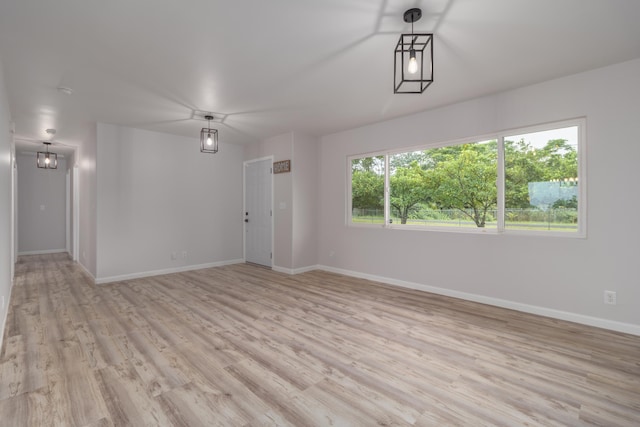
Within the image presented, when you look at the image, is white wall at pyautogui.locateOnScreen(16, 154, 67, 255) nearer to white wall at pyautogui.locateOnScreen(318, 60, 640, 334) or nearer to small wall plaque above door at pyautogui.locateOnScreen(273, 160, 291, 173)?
small wall plaque above door at pyautogui.locateOnScreen(273, 160, 291, 173)

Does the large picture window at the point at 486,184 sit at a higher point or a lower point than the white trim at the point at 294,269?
higher

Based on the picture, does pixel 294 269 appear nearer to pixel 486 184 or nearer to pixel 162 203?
pixel 162 203

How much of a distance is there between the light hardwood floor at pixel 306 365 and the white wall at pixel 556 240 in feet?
0.95

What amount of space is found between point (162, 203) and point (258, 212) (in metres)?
1.78

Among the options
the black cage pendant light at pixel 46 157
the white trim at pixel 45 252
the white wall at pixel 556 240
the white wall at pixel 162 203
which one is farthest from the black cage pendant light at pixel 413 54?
the white trim at pixel 45 252

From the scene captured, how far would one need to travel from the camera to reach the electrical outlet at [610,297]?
2919 millimetres

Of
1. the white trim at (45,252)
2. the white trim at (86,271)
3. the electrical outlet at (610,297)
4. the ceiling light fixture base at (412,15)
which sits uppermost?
the ceiling light fixture base at (412,15)

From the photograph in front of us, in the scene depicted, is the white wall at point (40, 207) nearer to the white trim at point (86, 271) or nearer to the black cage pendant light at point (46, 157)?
the black cage pendant light at point (46, 157)

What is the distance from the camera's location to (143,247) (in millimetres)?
5258

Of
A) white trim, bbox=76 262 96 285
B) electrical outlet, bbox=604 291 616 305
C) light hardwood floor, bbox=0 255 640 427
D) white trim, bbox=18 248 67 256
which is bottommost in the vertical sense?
light hardwood floor, bbox=0 255 640 427

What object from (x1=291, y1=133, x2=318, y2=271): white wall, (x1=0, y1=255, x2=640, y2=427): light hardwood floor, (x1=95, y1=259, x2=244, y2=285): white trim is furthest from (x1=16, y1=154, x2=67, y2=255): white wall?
(x1=291, y1=133, x2=318, y2=271): white wall

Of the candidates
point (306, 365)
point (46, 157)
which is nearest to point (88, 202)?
point (46, 157)

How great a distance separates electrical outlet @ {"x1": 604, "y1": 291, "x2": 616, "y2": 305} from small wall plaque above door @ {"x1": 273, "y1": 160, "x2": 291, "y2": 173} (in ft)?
14.8

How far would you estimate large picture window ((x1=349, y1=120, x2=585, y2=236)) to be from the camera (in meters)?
3.25
